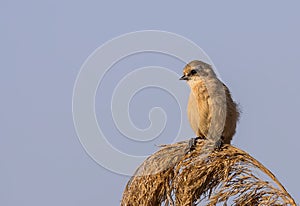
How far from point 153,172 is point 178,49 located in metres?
2.53

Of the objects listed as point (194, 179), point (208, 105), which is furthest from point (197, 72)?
point (194, 179)

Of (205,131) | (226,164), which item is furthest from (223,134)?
(226,164)

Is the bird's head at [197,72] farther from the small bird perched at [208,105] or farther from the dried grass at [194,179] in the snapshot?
the dried grass at [194,179]

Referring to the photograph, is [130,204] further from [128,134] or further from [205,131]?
[205,131]

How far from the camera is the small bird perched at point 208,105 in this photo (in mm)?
8781

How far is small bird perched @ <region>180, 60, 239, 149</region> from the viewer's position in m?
8.78

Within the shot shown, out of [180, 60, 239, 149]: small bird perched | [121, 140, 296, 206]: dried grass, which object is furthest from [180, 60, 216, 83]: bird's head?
[121, 140, 296, 206]: dried grass

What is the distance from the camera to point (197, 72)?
9195 millimetres

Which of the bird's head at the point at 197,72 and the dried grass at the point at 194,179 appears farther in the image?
the bird's head at the point at 197,72

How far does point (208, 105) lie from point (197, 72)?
25.1 inches

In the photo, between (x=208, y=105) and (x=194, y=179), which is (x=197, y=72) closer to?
(x=208, y=105)

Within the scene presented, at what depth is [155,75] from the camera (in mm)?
8602

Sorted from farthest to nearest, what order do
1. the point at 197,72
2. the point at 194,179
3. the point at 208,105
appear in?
Answer: the point at 197,72
the point at 208,105
the point at 194,179

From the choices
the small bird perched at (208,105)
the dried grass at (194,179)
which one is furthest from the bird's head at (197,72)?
the dried grass at (194,179)
